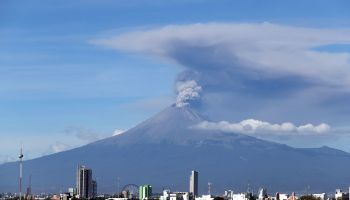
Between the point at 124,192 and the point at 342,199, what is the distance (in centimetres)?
4799

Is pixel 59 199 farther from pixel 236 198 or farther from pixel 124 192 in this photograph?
pixel 124 192

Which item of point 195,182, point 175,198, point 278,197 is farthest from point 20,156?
point 195,182

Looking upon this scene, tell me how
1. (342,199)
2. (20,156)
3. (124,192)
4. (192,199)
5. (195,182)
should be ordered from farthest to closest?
1. (195,182)
2. (124,192)
3. (192,199)
4. (342,199)
5. (20,156)

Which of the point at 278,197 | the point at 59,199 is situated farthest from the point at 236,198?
the point at 59,199

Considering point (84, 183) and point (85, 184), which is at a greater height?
point (84, 183)

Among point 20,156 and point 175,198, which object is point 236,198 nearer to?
point 175,198

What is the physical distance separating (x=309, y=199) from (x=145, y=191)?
61.9 m

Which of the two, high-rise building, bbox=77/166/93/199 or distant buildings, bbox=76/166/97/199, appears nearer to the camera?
high-rise building, bbox=77/166/93/199

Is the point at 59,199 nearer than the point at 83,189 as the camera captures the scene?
Yes

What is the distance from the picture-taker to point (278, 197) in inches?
5925

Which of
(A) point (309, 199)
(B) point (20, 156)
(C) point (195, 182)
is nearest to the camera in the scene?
(B) point (20, 156)

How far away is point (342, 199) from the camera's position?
144m

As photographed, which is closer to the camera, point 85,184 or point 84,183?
point 84,183

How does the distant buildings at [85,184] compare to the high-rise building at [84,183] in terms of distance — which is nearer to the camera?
the high-rise building at [84,183]
